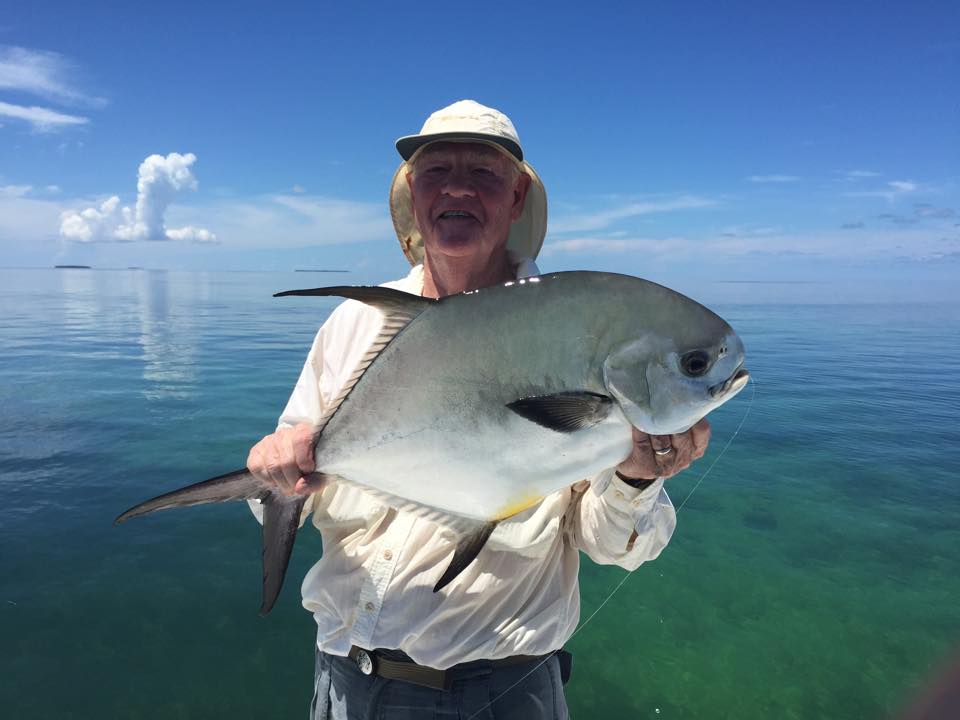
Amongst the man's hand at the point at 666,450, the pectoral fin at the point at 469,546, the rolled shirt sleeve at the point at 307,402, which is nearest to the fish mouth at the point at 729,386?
the man's hand at the point at 666,450

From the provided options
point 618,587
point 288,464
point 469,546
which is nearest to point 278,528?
point 288,464

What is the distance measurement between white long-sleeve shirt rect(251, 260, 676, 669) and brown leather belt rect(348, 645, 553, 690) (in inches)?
1.6

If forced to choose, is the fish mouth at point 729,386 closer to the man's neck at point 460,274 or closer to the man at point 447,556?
the man at point 447,556

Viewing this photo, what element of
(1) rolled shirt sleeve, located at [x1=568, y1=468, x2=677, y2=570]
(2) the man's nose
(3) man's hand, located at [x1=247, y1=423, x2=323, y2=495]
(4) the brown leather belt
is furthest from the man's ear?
(4) the brown leather belt

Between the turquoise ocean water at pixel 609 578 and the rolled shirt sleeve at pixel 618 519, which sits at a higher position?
the rolled shirt sleeve at pixel 618 519

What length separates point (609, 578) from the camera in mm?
5062

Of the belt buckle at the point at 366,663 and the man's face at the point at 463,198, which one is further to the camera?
the man's face at the point at 463,198

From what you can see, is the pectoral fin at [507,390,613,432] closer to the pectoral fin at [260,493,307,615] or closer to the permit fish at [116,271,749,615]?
the permit fish at [116,271,749,615]

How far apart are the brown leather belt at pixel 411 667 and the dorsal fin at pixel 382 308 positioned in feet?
2.50

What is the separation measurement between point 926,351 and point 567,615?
1998cm

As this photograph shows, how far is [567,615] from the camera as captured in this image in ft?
6.86

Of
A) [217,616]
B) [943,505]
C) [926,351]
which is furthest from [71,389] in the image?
[926,351]

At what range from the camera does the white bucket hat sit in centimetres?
212

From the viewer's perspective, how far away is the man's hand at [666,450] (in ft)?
5.27
